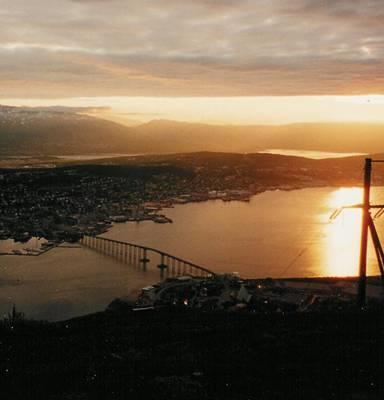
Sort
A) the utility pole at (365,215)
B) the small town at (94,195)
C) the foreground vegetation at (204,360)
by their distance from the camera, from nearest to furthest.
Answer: the foreground vegetation at (204,360), the utility pole at (365,215), the small town at (94,195)

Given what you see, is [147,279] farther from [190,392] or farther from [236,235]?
[190,392]

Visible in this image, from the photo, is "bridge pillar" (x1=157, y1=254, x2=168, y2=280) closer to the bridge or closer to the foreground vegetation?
the bridge

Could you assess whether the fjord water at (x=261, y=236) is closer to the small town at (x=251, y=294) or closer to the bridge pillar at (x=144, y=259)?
the bridge pillar at (x=144, y=259)

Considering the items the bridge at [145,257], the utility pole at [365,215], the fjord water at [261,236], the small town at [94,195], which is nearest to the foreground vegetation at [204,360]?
the utility pole at [365,215]

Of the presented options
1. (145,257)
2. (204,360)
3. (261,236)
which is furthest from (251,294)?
(261,236)

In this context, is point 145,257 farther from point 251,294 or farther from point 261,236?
point 251,294

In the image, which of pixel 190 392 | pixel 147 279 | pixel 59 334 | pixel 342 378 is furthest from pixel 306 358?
pixel 147 279
